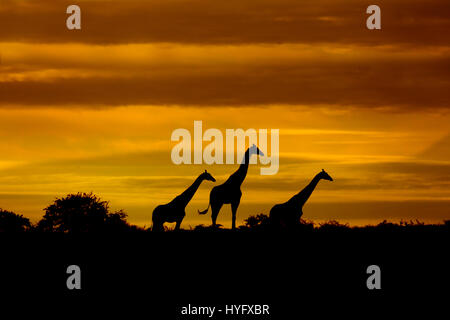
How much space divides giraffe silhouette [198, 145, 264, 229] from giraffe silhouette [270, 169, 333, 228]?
1.62m

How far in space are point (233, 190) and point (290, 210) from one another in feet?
8.00

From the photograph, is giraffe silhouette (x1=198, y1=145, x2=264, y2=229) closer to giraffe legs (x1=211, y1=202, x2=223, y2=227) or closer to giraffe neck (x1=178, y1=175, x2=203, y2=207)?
giraffe legs (x1=211, y1=202, x2=223, y2=227)

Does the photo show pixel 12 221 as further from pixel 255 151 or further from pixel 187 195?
pixel 255 151

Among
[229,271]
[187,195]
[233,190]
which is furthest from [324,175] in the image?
[229,271]

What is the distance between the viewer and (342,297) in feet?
110

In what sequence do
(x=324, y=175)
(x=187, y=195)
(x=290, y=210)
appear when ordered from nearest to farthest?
(x=187, y=195) < (x=290, y=210) < (x=324, y=175)

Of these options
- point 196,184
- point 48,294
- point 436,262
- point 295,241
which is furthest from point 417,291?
point 48,294

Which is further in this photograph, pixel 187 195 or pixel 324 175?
pixel 324 175

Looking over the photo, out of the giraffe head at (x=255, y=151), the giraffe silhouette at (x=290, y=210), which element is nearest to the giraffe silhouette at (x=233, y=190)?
the giraffe head at (x=255, y=151)

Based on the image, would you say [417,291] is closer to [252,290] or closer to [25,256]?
[252,290]

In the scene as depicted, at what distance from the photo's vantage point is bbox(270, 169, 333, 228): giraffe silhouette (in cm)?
3906

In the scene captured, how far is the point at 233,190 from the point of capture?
39.1 m

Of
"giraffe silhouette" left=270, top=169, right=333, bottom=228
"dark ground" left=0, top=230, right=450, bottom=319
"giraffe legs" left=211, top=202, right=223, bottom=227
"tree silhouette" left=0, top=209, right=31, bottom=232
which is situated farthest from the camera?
"tree silhouette" left=0, top=209, right=31, bottom=232

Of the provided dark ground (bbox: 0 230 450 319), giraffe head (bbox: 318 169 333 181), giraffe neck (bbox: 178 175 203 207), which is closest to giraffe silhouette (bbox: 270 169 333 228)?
dark ground (bbox: 0 230 450 319)
